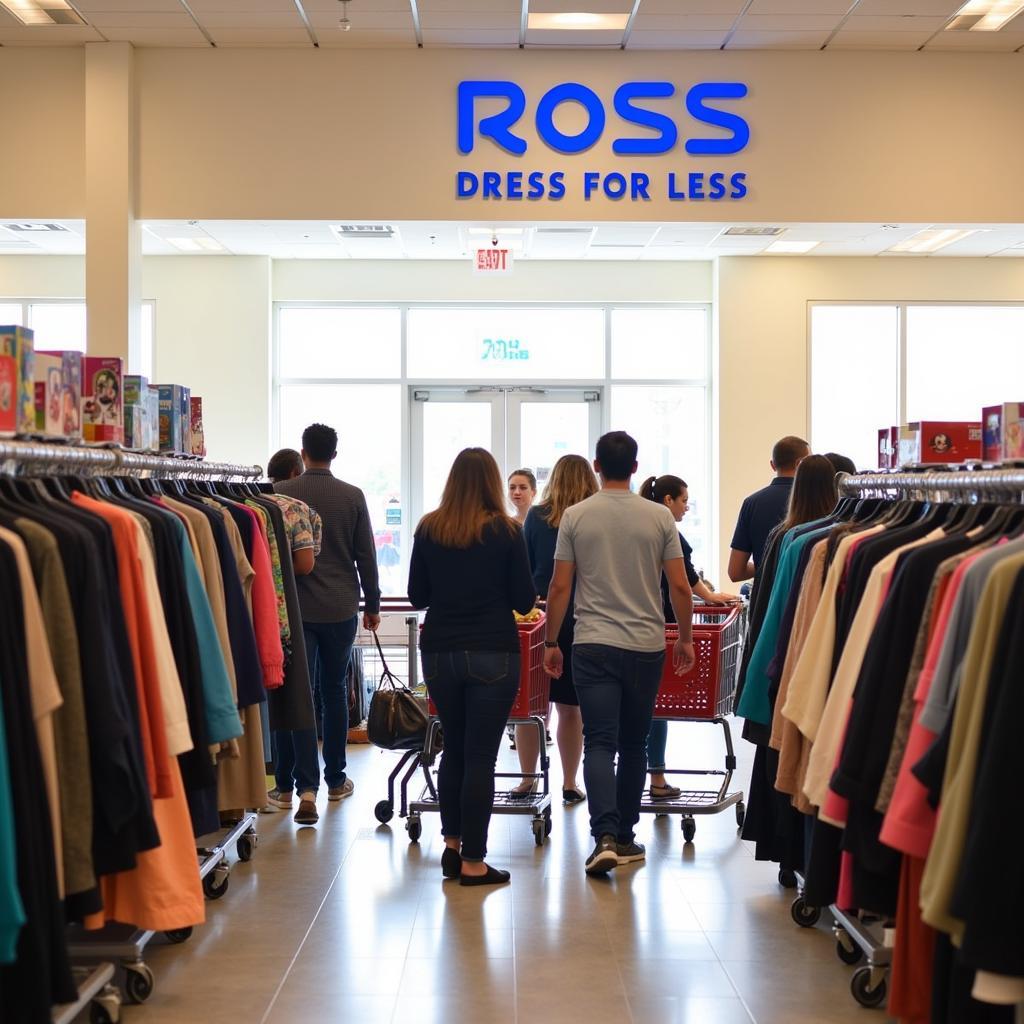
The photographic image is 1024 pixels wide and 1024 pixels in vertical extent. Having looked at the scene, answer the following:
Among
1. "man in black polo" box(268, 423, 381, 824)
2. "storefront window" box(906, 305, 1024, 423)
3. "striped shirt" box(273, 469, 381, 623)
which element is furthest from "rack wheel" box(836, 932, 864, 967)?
"storefront window" box(906, 305, 1024, 423)

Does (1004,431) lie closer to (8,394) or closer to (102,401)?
(8,394)

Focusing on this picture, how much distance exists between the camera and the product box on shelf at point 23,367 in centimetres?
328

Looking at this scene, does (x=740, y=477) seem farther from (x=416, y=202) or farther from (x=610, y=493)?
(x=610, y=493)

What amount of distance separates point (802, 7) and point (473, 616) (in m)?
A: 5.29

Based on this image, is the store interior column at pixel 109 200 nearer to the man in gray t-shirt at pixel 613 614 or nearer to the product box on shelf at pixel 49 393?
→ the man in gray t-shirt at pixel 613 614

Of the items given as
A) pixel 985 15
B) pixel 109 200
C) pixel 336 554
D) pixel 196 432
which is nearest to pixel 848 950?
pixel 336 554

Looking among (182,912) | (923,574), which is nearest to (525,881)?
(182,912)

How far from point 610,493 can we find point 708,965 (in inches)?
73.0

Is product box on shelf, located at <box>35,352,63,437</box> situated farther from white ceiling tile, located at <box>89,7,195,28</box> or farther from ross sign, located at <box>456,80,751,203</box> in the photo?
ross sign, located at <box>456,80,751,203</box>

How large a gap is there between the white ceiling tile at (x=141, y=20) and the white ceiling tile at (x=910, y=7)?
4383 millimetres

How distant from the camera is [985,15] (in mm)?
8172

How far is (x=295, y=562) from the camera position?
5770mm

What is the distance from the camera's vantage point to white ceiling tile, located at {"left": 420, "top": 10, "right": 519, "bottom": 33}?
813 centimetres

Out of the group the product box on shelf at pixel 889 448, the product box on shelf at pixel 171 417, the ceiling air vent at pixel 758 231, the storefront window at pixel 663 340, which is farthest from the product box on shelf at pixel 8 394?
the storefront window at pixel 663 340
